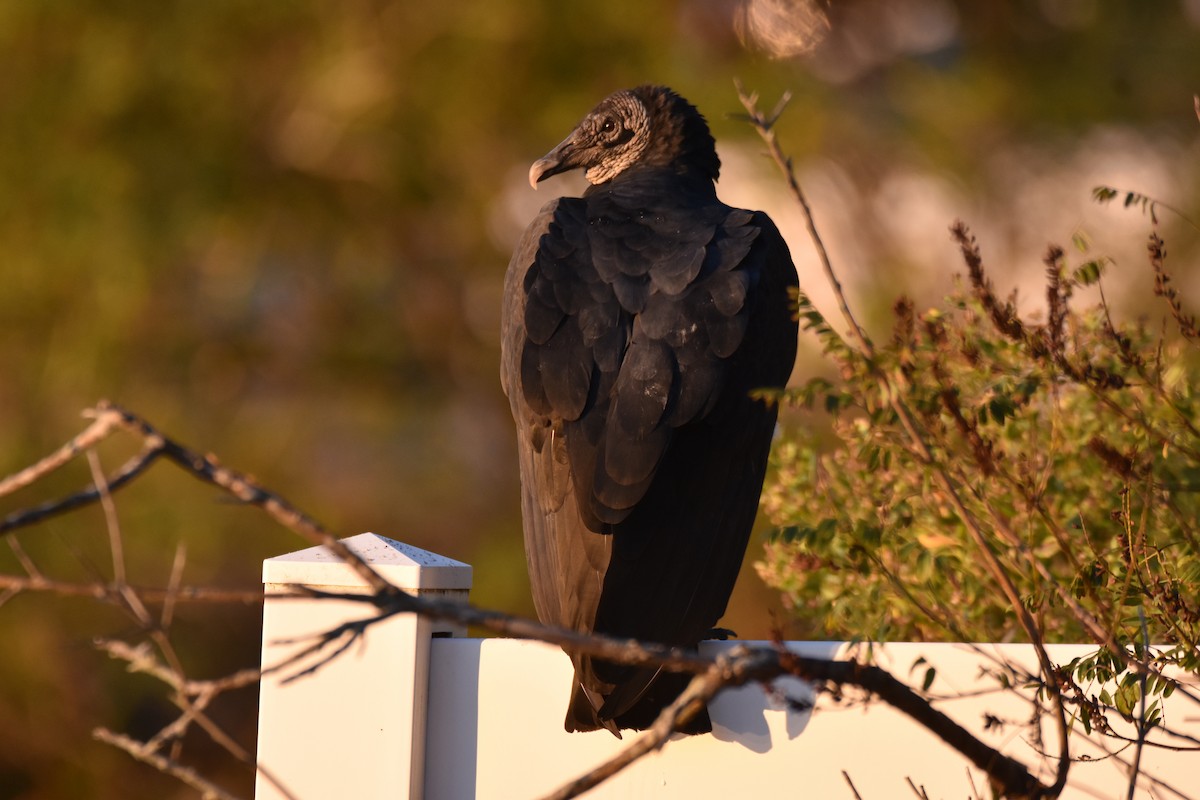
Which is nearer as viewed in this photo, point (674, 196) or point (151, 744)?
point (151, 744)

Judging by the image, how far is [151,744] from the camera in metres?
1.10

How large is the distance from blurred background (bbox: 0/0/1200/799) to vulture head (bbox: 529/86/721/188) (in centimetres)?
314

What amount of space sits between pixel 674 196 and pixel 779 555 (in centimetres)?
87

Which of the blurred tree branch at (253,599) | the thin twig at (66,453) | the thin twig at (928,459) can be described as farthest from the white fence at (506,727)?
the thin twig at (66,453)

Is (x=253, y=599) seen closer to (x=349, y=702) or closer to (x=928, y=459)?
(x=928, y=459)

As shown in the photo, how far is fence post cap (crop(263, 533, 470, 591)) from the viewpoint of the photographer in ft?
7.09

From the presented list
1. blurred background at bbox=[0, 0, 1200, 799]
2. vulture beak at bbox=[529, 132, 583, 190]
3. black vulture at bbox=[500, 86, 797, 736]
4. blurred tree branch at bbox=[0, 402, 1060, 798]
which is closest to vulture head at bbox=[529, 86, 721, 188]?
vulture beak at bbox=[529, 132, 583, 190]

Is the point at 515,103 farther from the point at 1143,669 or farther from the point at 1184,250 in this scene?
the point at 1143,669

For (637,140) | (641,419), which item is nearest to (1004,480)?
(641,419)

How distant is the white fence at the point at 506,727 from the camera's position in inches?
77.5

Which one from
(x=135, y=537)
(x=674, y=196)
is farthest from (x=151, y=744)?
(x=135, y=537)

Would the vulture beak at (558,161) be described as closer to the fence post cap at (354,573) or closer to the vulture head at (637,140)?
the vulture head at (637,140)

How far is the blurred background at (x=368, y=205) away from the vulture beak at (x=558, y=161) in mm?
3150

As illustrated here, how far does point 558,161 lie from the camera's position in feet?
11.5
